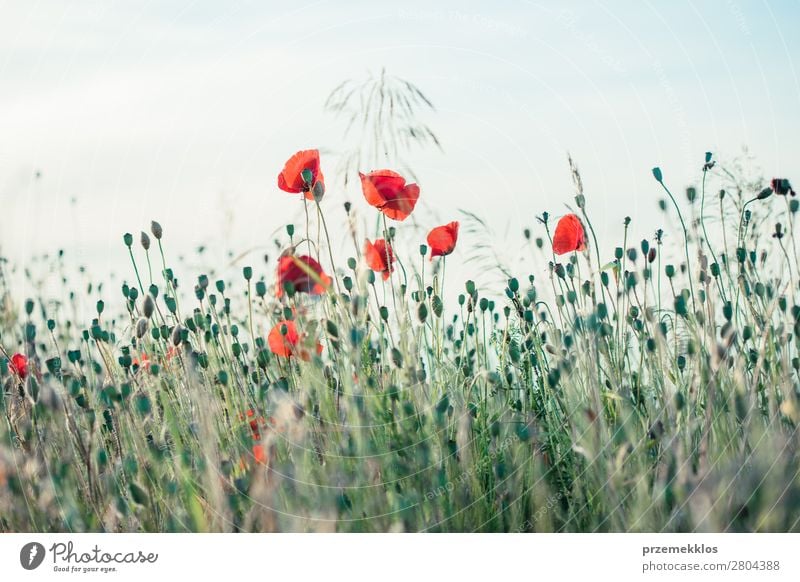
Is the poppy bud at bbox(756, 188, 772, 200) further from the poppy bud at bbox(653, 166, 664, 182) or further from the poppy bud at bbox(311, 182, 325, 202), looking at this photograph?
the poppy bud at bbox(311, 182, 325, 202)

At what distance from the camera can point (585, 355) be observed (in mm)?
2021

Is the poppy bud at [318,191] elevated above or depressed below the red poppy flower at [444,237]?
above

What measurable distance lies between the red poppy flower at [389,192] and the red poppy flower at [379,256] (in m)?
0.08

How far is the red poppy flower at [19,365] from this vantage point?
212cm

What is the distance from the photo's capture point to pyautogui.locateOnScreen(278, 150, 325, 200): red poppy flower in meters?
2.02

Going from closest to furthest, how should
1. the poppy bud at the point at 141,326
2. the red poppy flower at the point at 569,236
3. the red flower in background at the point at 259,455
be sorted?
the red flower in background at the point at 259,455
the poppy bud at the point at 141,326
the red poppy flower at the point at 569,236

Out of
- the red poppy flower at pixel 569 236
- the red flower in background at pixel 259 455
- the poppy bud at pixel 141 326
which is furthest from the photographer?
the red poppy flower at pixel 569 236

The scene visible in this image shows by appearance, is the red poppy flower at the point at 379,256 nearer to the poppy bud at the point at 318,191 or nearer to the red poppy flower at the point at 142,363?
the poppy bud at the point at 318,191

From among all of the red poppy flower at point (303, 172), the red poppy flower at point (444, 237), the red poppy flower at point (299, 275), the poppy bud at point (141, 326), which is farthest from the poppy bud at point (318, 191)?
the poppy bud at point (141, 326)

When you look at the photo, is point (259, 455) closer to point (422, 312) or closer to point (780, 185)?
point (422, 312)

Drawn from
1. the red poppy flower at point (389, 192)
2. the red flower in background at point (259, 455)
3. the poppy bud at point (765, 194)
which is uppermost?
the red poppy flower at point (389, 192)
